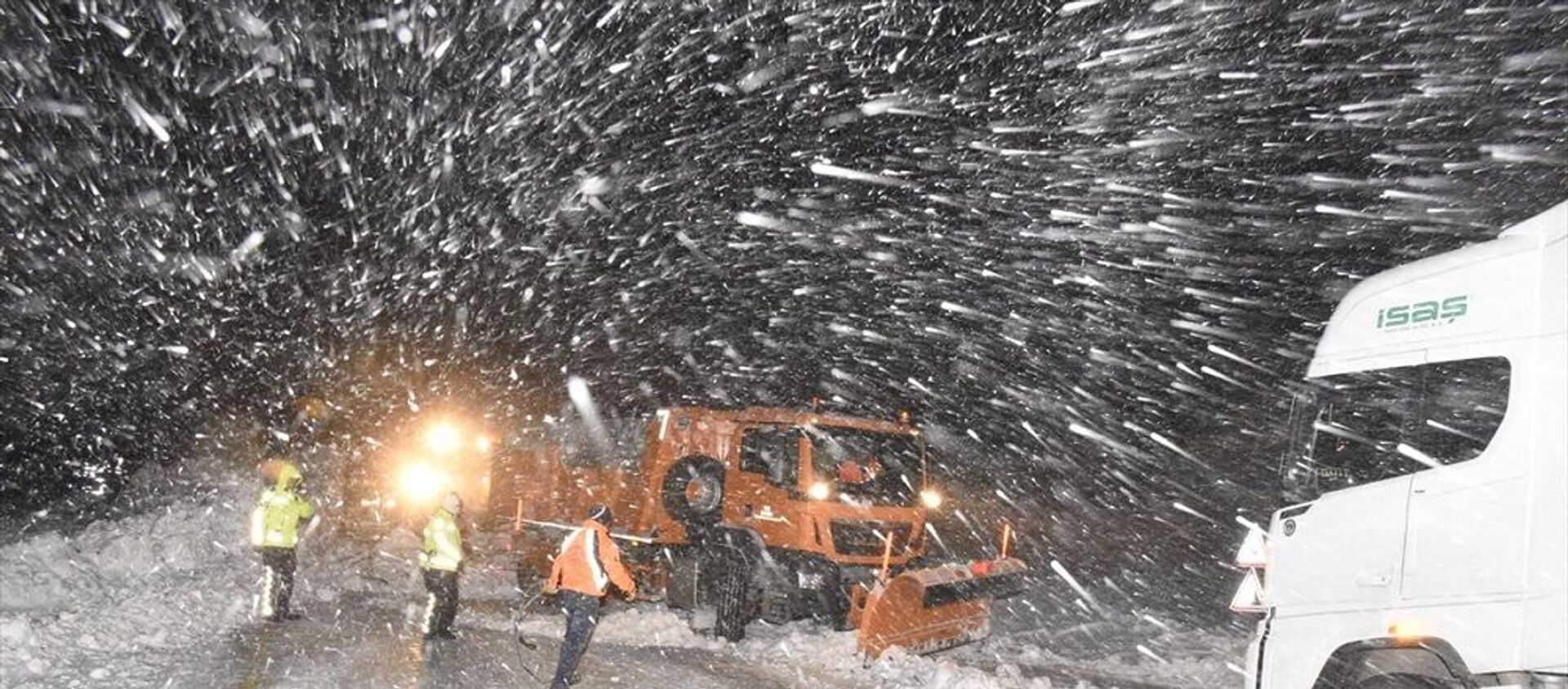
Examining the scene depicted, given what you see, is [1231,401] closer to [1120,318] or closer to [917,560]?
[1120,318]

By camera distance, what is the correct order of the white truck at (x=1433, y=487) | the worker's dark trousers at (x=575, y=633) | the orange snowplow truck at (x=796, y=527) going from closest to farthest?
the white truck at (x=1433, y=487) < the worker's dark trousers at (x=575, y=633) < the orange snowplow truck at (x=796, y=527)

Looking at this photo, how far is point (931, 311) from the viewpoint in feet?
90.4

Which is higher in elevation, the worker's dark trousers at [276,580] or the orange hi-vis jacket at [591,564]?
the orange hi-vis jacket at [591,564]

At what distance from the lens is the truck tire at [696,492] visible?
11305mm

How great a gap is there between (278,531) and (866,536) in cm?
626

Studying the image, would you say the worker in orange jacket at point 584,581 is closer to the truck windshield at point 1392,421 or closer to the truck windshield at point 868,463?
the truck windshield at point 868,463

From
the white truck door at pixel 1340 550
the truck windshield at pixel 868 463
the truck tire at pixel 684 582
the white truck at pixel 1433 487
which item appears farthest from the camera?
the truck tire at pixel 684 582

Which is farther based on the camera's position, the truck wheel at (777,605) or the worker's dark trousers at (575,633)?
the truck wheel at (777,605)

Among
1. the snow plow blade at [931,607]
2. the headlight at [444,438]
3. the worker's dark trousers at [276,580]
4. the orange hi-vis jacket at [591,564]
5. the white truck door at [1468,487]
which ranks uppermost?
the white truck door at [1468,487]

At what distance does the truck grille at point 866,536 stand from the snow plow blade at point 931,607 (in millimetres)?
584

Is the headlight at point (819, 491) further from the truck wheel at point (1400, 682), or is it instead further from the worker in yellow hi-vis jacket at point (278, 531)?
the truck wheel at point (1400, 682)

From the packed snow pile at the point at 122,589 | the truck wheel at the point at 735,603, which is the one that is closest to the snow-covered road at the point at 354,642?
the packed snow pile at the point at 122,589

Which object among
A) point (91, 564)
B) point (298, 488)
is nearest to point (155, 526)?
point (91, 564)

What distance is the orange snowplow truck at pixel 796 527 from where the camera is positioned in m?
10.2
